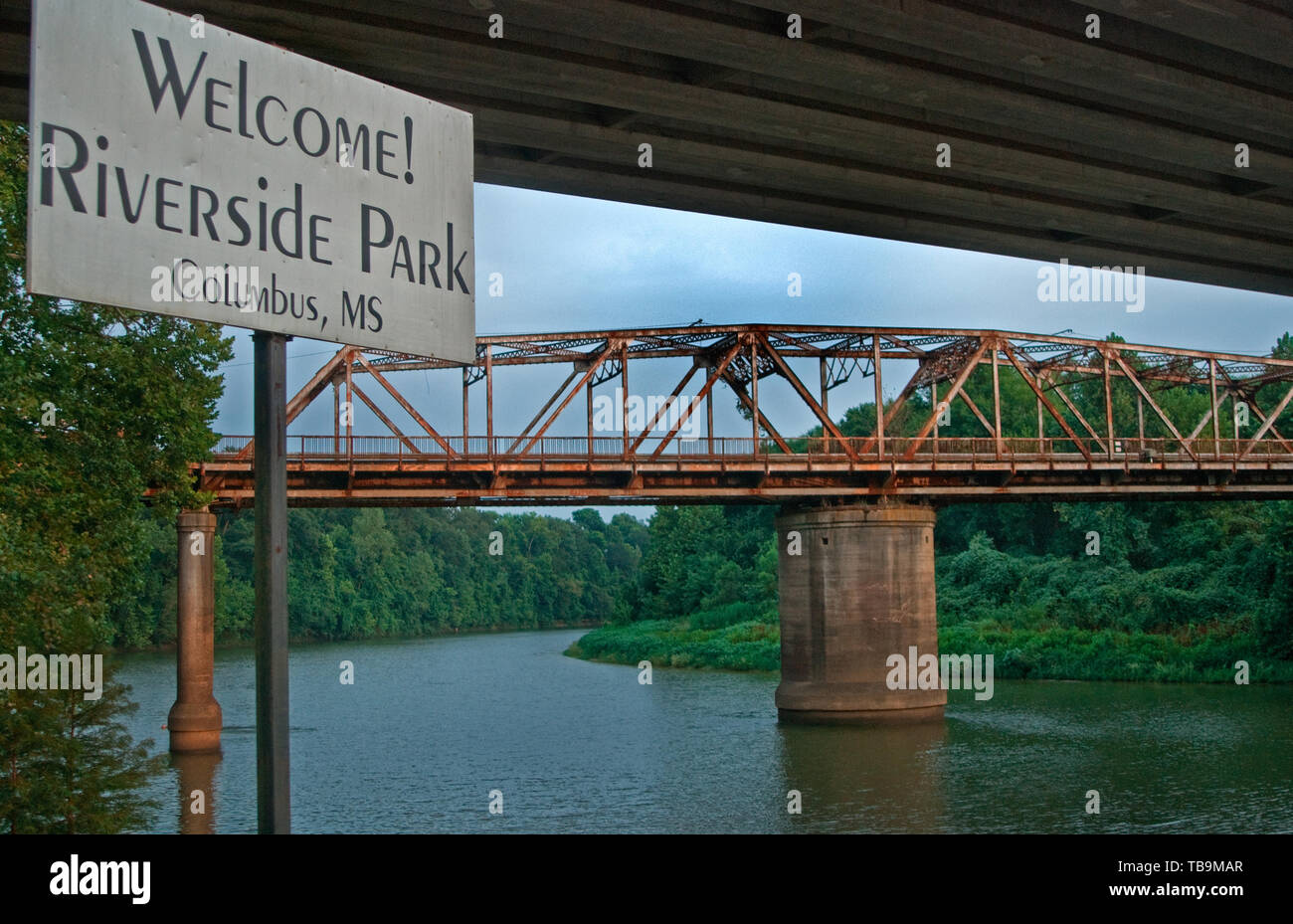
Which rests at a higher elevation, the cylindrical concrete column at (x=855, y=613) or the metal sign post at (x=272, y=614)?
the metal sign post at (x=272, y=614)

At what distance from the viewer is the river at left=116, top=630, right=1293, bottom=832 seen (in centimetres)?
2706

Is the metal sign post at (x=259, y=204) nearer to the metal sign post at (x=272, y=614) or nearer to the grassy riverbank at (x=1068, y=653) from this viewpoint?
the metal sign post at (x=272, y=614)

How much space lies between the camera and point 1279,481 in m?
51.2

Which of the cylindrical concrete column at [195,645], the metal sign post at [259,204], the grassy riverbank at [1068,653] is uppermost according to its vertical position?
the metal sign post at [259,204]

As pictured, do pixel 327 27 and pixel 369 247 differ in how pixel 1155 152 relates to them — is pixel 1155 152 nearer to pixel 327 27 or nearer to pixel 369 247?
pixel 327 27

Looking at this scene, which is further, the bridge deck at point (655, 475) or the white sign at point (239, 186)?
the bridge deck at point (655, 475)

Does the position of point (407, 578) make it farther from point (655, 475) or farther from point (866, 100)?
point (866, 100)

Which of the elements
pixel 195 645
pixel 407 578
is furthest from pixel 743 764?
pixel 407 578

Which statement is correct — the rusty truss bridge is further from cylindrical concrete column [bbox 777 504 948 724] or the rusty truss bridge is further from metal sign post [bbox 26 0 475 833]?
metal sign post [bbox 26 0 475 833]

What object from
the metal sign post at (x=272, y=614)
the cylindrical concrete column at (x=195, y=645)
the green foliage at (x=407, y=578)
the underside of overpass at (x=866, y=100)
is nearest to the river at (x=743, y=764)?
the cylindrical concrete column at (x=195, y=645)

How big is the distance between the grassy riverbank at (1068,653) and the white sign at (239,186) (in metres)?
56.0

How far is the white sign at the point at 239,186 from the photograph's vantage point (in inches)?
187

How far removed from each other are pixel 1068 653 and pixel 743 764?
31.0 m
